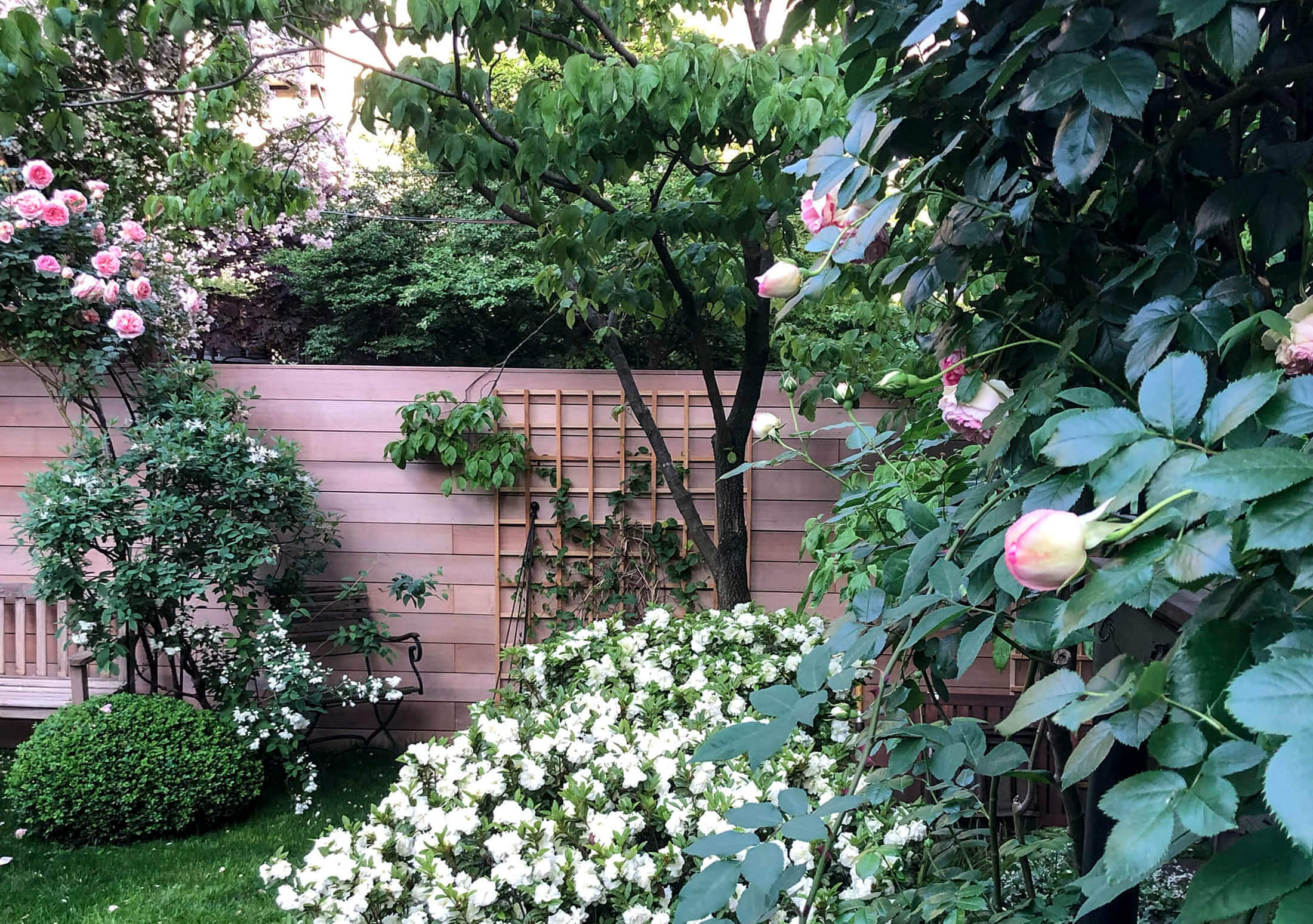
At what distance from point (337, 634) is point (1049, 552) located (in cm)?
364

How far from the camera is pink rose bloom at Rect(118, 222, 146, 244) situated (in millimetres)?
3219

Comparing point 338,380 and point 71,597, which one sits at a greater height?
point 338,380

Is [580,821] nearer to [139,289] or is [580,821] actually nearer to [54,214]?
[139,289]

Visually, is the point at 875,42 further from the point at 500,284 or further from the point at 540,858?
the point at 500,284

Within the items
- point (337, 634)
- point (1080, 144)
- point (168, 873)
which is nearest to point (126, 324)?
point (337, 634)

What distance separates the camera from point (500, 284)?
17.6ft

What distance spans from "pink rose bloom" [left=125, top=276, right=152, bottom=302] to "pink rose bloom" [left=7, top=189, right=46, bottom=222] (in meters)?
0.37

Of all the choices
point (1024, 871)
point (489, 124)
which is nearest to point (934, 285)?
point (1024, 871)

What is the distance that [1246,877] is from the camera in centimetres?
29

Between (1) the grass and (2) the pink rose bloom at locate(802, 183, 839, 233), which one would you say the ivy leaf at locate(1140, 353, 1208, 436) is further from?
(1) the grass

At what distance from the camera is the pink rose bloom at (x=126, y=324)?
305 centimetres

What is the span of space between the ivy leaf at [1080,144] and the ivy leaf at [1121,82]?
0.05 feet

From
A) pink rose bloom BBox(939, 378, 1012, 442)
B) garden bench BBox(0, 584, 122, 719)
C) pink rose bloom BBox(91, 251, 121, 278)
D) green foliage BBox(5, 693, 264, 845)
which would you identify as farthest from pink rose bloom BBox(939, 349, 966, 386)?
→ garden bench BBox(0, 584, 122, 719)

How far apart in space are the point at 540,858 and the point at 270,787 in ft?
9.50
